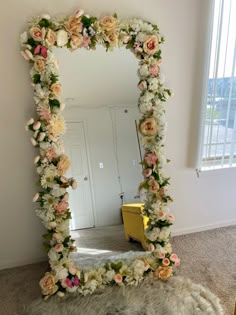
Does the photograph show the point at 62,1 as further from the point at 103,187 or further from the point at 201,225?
the point at 201,225

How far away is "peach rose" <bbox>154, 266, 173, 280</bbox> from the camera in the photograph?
5.96 ft

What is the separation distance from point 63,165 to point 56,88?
47 centimetres

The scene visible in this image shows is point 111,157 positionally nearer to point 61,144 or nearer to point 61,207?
point 61,144

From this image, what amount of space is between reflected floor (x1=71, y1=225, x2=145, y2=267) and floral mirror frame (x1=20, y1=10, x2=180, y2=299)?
0.25 feet

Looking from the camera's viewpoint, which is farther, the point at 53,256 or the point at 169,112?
the point at 169,112

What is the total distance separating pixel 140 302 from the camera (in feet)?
5.32

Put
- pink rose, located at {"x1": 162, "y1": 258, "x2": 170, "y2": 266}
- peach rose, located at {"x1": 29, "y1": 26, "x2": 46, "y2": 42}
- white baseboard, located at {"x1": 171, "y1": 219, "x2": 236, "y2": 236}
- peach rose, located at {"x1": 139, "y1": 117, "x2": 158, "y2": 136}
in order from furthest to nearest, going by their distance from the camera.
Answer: white baseboard, located at {"x1": 171, "y1": 219, "x2": 236, "y2": 236}
pink rose, located at {"x1": 162, "y1": 258, "x2": 170, "y2": 266}
peach rose, located at {"x1": 139, "y1": 117, "x2": 158, "y2": 136}
peach rose, located at {"x1": 29, "y1": 26, "x2": 46, "y2": 42}

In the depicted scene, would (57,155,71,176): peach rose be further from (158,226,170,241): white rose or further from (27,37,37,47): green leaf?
(158,226,170,241): white rose

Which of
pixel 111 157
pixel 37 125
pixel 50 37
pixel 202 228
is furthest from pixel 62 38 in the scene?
pixel 202 228

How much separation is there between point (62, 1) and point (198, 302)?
205 cm

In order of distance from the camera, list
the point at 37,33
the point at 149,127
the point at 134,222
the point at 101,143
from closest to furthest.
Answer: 1. the point at 37,33
2. the point at 149,127
3. the point at 101,143
4. the point at 134,222

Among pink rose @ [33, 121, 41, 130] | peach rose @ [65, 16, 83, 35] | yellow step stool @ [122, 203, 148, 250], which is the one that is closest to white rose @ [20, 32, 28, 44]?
peach rose @ [65, 16, 83, 35]

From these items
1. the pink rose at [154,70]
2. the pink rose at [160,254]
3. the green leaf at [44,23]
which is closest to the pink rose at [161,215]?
the pink rose at [160,254]

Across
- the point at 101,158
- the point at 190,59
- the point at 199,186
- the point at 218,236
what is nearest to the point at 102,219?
the point at 101,158
